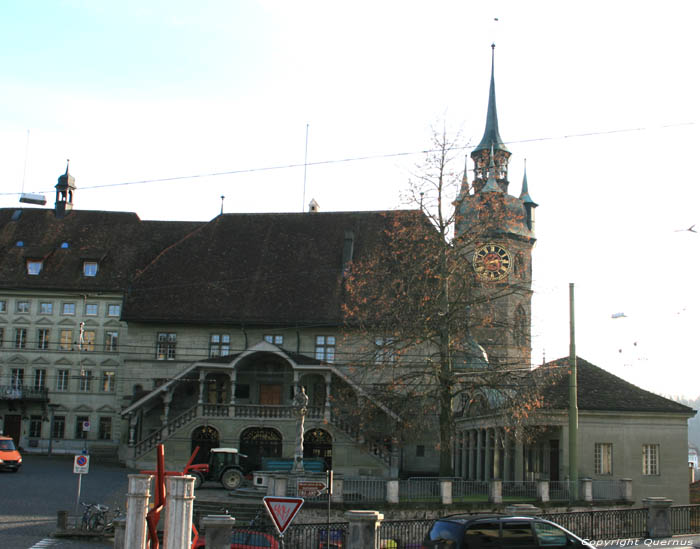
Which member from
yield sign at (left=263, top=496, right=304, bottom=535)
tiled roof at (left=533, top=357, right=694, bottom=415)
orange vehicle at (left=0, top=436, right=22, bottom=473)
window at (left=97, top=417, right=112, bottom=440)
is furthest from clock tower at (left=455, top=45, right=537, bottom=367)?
window at (left=97, top=417, right=112, bottom=440)

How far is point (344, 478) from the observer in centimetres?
Answer: 2877

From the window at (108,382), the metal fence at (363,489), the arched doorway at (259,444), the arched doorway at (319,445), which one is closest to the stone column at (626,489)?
the metal fence at (363,489)

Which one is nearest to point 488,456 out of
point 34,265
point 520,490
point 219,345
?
point 520,490

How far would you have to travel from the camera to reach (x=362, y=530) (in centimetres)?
1922

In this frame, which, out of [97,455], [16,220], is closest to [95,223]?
[16,220]

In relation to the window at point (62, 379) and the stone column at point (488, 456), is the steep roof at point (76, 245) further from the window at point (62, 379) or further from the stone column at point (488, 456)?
the stone column at point (488, 456)

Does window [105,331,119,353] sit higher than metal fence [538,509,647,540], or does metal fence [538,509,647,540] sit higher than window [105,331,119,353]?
window [105,331,119,353]

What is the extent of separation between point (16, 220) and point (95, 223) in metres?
5.29

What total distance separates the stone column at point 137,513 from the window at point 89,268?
1618 inches

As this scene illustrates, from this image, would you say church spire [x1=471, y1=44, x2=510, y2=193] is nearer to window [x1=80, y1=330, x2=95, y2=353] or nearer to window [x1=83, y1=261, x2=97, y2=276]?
window [x1=83, y1=261, x2=97, y2=276]

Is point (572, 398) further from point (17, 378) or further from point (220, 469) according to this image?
point (17, 378)

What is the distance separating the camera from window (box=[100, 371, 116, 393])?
52391mm

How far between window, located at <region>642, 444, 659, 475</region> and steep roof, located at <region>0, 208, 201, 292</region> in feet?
106

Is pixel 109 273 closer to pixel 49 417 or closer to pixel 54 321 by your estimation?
pixel 54 321
